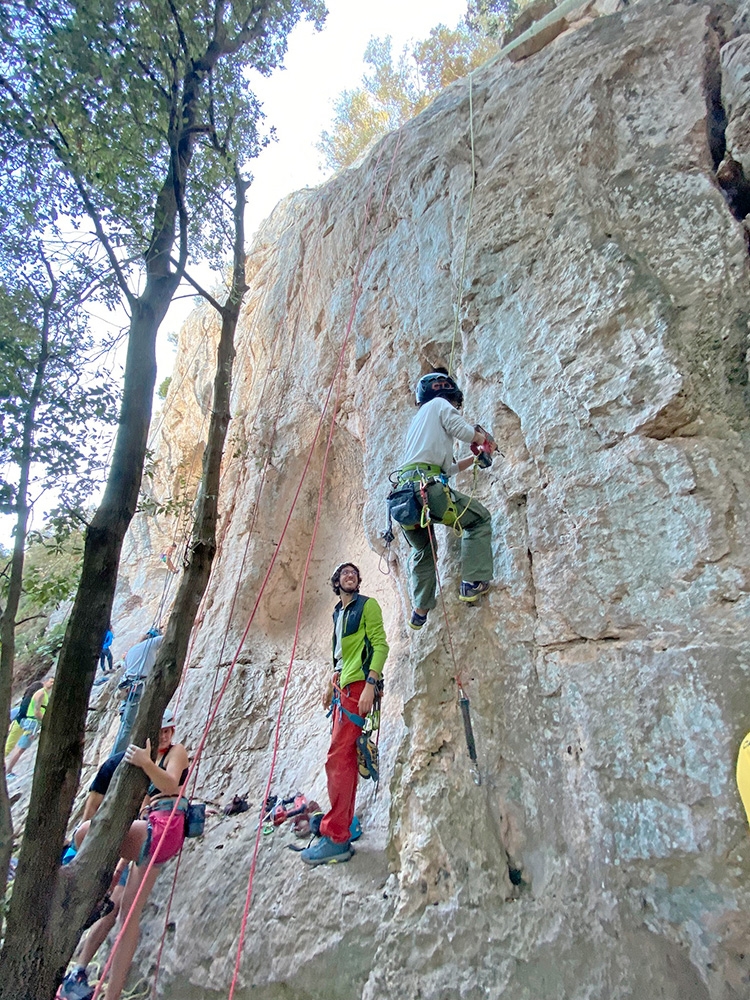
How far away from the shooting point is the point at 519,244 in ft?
15.3

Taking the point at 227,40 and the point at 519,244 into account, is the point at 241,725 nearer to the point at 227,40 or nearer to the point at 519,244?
the point at 519,244

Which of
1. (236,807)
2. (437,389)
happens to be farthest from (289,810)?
(437,389)

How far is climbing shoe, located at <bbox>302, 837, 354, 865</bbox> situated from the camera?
3.95 metres

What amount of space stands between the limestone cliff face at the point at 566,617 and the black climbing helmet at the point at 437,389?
304 mm

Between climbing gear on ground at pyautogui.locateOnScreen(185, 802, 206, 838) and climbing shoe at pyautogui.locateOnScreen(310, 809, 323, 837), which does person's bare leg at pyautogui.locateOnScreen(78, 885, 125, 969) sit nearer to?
climbing gear on ground at pyautogui.locateOnScreen(185, 802, 206, 838)

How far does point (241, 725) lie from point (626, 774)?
181 inches

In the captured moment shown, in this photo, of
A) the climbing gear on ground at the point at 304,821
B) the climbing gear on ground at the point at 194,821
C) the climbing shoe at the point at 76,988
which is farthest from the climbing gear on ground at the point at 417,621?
the climbing shoe at the point at 76,988

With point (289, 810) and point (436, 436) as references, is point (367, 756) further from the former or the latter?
point (436, 436)

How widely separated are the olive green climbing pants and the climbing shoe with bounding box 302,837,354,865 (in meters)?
1.77

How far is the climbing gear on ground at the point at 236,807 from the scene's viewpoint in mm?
5162

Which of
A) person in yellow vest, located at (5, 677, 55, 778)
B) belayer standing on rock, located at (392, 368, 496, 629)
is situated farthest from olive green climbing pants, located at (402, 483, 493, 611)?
person in yellow vest, located at (5, 677, 55, 778)

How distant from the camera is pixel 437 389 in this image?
4359mm

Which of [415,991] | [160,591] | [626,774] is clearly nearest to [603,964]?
[626,774]

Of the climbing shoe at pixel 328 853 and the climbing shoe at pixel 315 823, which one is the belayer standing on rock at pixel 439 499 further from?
the climbing shoe at pixel 315 823
